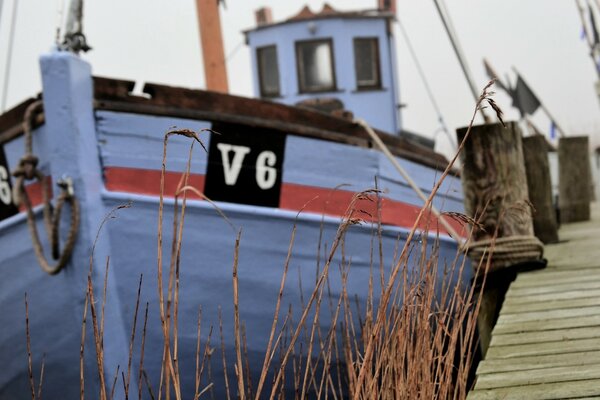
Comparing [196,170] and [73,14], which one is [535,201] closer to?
[196,170]

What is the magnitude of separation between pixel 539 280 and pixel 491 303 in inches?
9.7

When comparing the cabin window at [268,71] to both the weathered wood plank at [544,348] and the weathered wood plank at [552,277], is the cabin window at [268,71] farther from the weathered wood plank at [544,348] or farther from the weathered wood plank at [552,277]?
the weathered wood plank at [544,348]

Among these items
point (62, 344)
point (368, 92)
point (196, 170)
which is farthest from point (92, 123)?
point (368, 92)

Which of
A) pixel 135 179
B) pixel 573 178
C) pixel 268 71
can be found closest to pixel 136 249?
pixel 135 179

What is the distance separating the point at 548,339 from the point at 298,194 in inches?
65.1

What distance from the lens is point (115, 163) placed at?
148 inches

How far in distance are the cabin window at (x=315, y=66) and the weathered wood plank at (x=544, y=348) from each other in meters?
5.08

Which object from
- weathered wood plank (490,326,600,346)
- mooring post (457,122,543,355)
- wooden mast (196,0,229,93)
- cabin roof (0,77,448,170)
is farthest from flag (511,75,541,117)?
weathered wood plank (490,326,600,346)

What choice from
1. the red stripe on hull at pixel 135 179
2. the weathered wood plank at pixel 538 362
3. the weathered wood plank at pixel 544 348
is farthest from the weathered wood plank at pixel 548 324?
the red stripe on hull at pixel 135 179

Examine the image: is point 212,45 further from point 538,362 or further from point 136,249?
point 538,362

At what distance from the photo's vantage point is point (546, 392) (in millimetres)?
2137

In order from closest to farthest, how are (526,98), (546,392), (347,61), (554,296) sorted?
(546,392), (554,296), (347,61), (526,98)

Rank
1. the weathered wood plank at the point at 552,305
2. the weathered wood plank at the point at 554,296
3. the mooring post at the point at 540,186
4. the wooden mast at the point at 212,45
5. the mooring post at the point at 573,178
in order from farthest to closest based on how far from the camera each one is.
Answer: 1. the mooring post at the point at 573,178
2. the wooden mast at the point at 212,45
3. the mooring post at the point at 540,186
4. the weathered wood plank at the point at 554,296
5. the weathered wood plank at the point at 552,305

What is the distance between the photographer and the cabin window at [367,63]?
7512 mm
